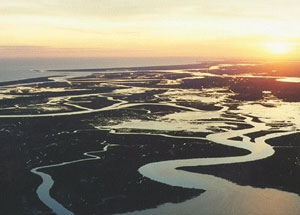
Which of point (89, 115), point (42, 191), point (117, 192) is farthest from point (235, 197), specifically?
point (89, 115)

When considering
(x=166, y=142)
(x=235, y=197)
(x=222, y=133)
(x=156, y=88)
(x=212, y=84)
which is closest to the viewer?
(x=235, y=197)

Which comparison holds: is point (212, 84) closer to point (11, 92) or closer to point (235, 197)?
point (11, 92)

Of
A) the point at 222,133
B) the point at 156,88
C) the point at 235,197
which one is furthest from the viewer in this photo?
the point at 156,88

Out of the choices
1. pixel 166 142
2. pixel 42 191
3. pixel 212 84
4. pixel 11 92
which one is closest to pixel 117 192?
pixel 42 191

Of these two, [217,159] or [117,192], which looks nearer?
[117,192]

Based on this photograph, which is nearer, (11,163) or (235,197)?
(235,197)

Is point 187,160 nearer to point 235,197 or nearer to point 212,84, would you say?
point 235,197

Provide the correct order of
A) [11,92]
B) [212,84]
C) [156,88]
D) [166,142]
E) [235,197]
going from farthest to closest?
1. [212,84]
2. [156,88]
3. [11,92]
4. [166,142]
5. [235,197]

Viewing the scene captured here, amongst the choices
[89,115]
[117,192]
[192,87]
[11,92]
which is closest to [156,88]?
[192,87]

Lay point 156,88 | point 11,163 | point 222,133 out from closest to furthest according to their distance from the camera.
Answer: point 11,163
point 222,133
point 156,88
